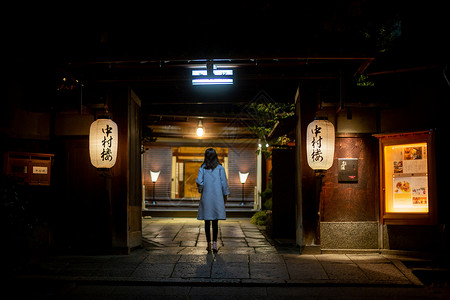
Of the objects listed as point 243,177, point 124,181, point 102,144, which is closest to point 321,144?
point 124,181

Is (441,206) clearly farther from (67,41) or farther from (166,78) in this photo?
(67,41)

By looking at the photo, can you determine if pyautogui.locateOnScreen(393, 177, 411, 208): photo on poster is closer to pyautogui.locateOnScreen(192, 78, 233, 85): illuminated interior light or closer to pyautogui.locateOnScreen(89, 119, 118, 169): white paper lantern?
pyautogui.locateOnScreen(192, 78, 233, 85): illuminated interior light

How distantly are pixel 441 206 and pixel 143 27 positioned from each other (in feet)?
29.1

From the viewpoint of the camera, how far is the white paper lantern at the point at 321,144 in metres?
9.31

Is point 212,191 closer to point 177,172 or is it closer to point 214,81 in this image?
point 214,81

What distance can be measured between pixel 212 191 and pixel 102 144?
3012 mm

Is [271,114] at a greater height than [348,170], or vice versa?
[271,114]

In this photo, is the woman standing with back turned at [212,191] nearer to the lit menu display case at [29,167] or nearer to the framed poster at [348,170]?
the framed poster at [348,170]

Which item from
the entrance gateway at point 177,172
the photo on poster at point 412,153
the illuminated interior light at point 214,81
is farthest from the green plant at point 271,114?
the entrance gateway at point 177,172

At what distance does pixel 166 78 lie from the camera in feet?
33.5

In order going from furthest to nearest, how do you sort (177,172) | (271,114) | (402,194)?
(177,172), (271,114), (402,194)

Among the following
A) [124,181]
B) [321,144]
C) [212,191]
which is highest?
[321,144]

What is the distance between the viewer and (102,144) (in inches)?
372

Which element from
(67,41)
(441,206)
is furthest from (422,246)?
(67,41)
